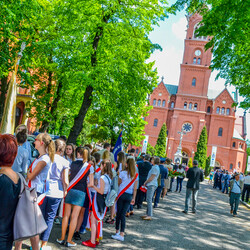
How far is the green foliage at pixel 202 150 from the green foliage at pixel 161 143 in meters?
6.13

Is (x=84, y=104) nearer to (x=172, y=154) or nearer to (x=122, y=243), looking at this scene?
(x=122, y=243)

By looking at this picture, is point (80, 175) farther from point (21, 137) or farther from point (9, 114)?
point (9, 114)

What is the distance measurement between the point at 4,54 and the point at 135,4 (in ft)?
20.9

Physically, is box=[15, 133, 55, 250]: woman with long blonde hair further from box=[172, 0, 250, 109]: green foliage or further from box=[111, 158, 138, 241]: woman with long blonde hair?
box=[172, 0, 250, 109]: green foliage

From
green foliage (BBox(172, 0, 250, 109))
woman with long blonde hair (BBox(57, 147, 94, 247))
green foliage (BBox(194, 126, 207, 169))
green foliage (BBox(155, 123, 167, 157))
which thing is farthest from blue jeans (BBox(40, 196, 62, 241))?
green foliage (BBox(194, 126, 207, 169))

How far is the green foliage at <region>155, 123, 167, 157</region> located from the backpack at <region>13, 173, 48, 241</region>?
166 ft

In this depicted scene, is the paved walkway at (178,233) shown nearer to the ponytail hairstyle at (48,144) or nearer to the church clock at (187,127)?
the ponytail hairstyle at (48,144)

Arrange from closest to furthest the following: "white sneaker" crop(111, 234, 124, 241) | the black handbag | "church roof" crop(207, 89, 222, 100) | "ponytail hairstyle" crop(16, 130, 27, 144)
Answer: "ponytail hairstyle" crop(16, 130, 27, 144)
the black handbag
"white sneaker" crop(111, 234, 124, 241)
"church roof" crop(207, 89, 222, 100)

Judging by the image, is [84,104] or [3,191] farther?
[84,104]

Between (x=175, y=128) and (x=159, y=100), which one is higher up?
(x=159, y=100)

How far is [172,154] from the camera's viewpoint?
180 ft

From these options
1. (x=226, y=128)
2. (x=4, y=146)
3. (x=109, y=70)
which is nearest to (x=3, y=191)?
(x=4, y=146)

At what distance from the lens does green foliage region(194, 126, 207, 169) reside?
51938 mm

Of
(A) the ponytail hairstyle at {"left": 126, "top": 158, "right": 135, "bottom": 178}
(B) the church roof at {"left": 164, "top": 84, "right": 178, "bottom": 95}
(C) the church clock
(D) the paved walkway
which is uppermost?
(B) the church roof at {"left": 164, "top": 84, "right": 178, "bottom": 95}
